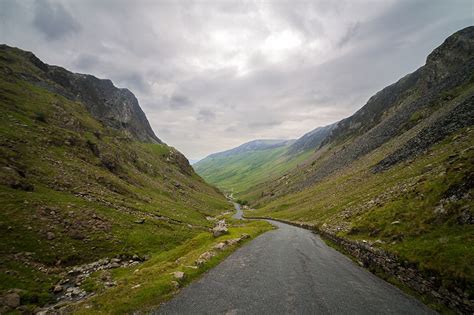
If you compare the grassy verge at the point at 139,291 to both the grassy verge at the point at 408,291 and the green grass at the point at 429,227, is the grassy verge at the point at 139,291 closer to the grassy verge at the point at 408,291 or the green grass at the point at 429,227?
the grassy verge at the point at 408,291

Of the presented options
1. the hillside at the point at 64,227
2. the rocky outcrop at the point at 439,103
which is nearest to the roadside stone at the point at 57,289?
the hillside at the point at 64,227

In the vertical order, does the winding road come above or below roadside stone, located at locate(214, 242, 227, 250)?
below

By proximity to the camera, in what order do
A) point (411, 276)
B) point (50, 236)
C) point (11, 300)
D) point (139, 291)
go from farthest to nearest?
1. point (50, 236)
2. point (411, 276)
3. point (139, 291)
4. point (11, 300)

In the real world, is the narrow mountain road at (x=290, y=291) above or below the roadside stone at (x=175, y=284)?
below

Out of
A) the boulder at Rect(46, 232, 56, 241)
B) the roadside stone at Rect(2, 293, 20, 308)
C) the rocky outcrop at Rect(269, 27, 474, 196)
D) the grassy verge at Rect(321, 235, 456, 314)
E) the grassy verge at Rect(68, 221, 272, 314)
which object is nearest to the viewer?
the grassy verge at Rect(68, 221, 272, 314)

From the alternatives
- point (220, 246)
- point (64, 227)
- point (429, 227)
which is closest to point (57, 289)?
point (64, 227)

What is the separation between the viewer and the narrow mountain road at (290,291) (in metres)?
19.5

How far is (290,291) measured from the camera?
23172mm

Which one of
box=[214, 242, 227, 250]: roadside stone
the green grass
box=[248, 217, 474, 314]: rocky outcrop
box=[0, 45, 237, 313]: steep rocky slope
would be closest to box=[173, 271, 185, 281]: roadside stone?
box=[0, 45, 237, 313]: steep rocky slope

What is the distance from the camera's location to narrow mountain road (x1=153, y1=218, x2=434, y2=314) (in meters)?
19.5

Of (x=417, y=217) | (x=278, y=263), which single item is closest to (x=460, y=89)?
(x=417, y=217)

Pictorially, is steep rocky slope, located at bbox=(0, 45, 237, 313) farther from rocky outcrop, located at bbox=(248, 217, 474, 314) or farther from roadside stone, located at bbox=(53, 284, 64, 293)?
rocky outcrop, located at bbox=(248, 217, 474, 314)

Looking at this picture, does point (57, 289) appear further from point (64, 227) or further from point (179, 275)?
point (64, 227)

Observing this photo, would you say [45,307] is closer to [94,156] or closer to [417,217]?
[417,217]
